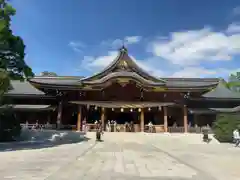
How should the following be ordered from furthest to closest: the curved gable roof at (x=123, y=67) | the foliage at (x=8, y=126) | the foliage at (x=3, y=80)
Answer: the curved gable roof at (x=123, y=67) → the foliage at (x=8, y=126) → the foliage at (x=3, y=80)

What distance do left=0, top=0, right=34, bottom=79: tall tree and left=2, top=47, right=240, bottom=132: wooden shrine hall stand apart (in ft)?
34.8

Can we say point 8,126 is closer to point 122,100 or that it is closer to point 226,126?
point 122,100

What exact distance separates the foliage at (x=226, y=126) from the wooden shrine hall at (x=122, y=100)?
20.4 ft

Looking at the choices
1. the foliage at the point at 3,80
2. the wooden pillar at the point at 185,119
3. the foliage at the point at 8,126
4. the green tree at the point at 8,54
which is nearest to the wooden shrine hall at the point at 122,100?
the wooden pillar at the point at 185,119

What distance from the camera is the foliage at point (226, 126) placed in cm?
1930

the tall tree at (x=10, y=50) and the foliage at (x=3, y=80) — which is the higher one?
the tall tree at (x=10, y=50)

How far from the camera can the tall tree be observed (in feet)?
46.9

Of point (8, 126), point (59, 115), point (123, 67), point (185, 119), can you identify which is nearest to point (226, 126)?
point (185, 119)

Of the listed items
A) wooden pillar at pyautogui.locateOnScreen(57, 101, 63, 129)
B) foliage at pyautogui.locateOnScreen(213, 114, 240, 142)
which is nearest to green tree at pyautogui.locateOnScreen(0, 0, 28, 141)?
wooden pillar at pyautogui.locateOnScreen(57, 101, 63, 129)

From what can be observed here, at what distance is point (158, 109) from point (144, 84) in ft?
12.3

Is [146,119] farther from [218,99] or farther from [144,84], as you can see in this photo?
[218,99]

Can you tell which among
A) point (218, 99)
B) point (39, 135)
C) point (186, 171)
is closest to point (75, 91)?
point (39, 135)

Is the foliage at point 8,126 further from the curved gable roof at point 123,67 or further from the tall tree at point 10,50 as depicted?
the curved gable roof at point 123,67

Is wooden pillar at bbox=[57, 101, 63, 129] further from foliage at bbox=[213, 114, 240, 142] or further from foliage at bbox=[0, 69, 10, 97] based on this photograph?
foliage at bbox=[213, 114, 240, 142]
